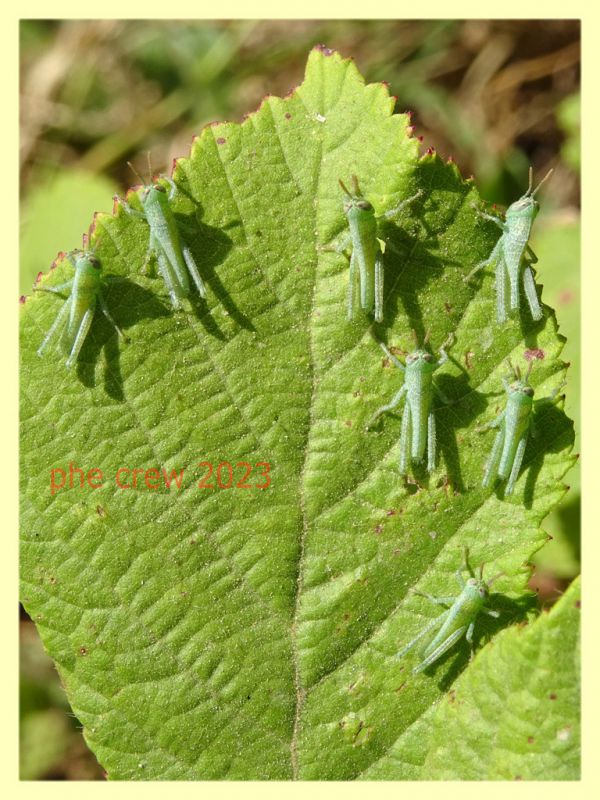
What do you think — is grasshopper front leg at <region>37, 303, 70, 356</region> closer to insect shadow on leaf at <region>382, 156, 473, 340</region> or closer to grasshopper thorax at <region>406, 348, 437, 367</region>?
insect shadow on leaf at <region>382, 156, 473, 340</region>

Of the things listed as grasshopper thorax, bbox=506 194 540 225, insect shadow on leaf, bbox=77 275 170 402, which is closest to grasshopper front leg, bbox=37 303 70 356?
insect shadow on leaf, bbox=77 275 170 402

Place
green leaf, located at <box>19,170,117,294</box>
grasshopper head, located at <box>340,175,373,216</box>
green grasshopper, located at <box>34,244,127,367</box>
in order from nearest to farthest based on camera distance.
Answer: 1. grasshopper head, located at <box>340,175,373,216</box>
2. green grasshopper, located at <box>34,244,127,367</box>
3. green leaf, located at <box>19,170,117,294</box>

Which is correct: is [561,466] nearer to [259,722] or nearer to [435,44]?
[259,722]

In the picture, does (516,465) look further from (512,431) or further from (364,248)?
(364,248)

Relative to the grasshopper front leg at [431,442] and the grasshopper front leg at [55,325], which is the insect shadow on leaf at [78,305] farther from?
the grasshopper front leg at [431,442]

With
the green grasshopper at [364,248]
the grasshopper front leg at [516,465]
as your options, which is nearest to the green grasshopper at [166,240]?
the green grasshopper at [364,248]

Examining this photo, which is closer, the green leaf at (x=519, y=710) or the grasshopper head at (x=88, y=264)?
the green leaf at (x=519, y=710)
